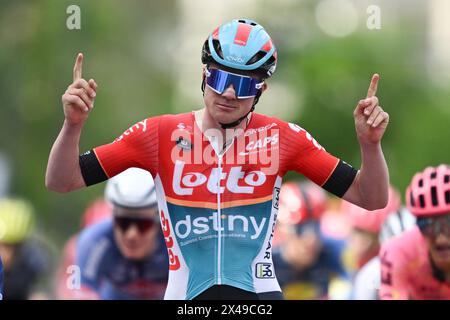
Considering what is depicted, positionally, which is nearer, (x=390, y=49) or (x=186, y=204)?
(x=186, y=204)

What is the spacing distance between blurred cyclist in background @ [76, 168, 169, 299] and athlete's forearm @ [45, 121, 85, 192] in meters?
4.54

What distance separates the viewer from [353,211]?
14.6m

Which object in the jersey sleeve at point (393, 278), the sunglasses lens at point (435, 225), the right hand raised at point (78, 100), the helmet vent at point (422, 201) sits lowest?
the jersey sleeve at point (393, 278)

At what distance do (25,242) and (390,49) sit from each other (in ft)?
77.1

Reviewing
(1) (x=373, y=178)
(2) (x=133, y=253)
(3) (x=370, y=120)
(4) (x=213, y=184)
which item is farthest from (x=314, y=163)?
(2) (x=133, y=253)

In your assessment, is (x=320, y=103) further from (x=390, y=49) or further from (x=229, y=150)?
(x=229, y=150)

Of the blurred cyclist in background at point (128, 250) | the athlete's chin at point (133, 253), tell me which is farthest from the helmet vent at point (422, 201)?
the athlete's chin at point (133, 253)

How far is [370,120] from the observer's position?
7.14 metres

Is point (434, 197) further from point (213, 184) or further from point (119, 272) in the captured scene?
point (119, 272)

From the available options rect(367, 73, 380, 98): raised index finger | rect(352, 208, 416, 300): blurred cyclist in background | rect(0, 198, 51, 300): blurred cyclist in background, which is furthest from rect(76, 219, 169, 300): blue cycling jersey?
rect(367, 73, 380, 98): raised index finger

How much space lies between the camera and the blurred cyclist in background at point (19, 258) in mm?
13289

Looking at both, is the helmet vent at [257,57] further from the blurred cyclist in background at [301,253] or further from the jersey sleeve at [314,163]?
the blurred cyclist in background at [301,253]
